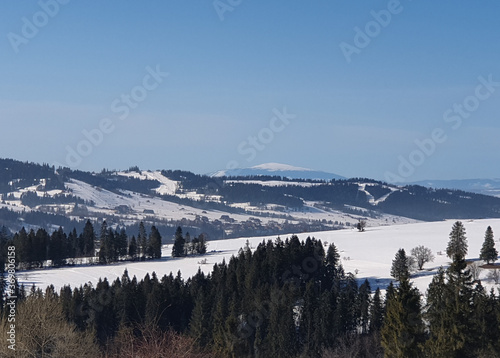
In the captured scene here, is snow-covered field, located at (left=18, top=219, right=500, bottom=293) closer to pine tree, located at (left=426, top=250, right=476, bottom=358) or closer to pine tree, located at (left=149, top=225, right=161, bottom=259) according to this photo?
pine tree, located at (left=149, top=225, right=161, bottom=259)

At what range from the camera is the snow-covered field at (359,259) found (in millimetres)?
108812

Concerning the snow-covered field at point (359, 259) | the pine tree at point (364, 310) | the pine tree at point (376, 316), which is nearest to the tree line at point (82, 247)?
the snow-covered field at point (359, 259)

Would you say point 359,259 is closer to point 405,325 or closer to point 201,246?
point 201,246

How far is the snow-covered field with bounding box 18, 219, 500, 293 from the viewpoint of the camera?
10881 cm

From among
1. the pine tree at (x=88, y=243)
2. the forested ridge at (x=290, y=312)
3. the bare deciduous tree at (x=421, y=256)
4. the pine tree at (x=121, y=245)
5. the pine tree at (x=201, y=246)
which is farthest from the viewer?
the pine tree at (x=201, y=246)

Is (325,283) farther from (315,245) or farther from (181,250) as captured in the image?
(181,250)

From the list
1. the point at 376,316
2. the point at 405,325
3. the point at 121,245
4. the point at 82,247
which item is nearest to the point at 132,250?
the point at 121,245

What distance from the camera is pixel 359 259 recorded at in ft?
416

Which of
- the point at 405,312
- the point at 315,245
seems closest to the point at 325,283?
the point at 315,245

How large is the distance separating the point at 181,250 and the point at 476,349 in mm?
112226

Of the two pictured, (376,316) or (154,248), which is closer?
(376,316)

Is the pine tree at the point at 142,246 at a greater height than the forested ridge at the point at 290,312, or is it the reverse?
the pine tree at the point at 142,246

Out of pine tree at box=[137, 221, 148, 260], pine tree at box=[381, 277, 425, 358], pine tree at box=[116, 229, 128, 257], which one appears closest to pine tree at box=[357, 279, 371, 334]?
pine tree at box=[381, 277, 425, 358]

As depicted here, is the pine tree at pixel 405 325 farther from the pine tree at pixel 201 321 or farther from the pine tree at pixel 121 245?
the pine tree at pixel 121 245
